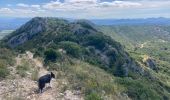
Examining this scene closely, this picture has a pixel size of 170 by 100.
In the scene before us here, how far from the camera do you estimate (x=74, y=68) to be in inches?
1419

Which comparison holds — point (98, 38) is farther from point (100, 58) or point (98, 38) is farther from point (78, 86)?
point (78, 86)

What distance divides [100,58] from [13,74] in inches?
1547

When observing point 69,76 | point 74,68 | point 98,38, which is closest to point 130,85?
point 74,68

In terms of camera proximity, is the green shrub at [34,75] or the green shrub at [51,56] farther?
the green shrub at [51,56]

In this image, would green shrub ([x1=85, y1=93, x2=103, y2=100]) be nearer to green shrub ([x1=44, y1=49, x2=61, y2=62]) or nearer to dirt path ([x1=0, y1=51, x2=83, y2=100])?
dirt path ([x1=0, y1=51, x2=83, y2=100])

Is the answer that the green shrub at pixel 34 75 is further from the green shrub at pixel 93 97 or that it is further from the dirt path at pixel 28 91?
the green shrub at pixel 93 97

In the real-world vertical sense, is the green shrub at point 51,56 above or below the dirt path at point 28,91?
below

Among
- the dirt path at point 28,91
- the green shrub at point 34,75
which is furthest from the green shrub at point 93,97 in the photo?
the green shrub at point 34,75

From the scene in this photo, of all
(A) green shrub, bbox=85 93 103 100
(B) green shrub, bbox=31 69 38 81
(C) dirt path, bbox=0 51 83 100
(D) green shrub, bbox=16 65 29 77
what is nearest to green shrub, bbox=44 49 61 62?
(D) green shrub, bbox=16 65 29 77

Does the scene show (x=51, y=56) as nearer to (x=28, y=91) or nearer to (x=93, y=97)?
(x=28, y=91)

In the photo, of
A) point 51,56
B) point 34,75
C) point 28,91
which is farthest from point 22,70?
point 51,56

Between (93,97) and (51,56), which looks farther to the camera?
(51,56)

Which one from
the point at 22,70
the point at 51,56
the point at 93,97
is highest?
the point at 93,97

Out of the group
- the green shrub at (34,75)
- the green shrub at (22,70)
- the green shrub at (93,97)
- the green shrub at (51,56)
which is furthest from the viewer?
the green shrub at (51,56)
